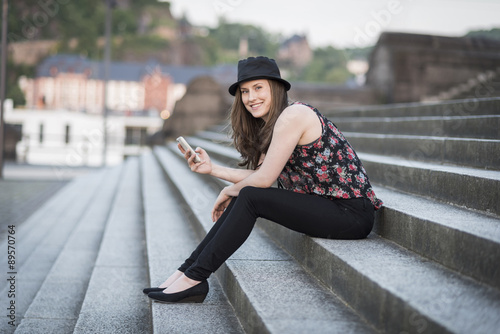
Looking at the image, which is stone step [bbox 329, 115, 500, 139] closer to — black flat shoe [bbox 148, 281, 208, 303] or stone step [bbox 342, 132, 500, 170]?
stone step [bbox 342, 132, 500, 170]

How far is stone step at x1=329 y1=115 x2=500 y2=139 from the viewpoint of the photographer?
169 inches

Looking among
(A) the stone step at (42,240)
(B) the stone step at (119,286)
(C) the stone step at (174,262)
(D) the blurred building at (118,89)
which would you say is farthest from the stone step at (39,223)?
(D) the blurred building at (118,89)

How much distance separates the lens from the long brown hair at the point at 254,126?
3.13m

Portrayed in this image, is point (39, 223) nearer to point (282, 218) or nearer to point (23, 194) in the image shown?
point (23, 194)

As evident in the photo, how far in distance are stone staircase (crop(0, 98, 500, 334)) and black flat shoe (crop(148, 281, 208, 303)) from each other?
0.04 metres

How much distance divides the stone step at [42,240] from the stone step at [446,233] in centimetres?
243

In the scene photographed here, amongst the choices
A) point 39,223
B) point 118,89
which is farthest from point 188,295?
point 118,89

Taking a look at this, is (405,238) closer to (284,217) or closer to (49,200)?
(284,217)

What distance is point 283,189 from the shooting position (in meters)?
3.01

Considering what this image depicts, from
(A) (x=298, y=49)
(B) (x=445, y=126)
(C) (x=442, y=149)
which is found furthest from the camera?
(A) (x=298, y=49)

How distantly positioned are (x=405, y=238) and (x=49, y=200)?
7.41m

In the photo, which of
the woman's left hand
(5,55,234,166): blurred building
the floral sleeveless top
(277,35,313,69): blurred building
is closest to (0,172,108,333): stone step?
the woman's left hand

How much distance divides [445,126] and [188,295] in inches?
A: 116

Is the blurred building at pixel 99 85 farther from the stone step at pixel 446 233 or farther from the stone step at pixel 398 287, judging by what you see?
the stone step at pixel 398 287
